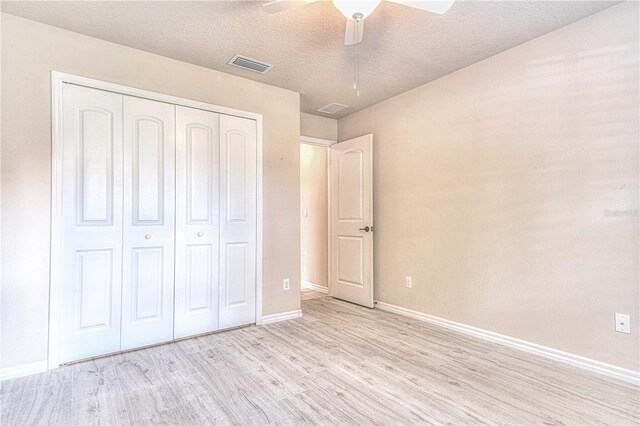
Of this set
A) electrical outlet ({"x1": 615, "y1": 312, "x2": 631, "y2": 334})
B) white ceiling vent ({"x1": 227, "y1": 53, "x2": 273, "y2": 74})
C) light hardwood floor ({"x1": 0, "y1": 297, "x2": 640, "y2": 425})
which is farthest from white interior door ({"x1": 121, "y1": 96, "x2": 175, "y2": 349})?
electrical outlet ({"x1": 615, "y1": 312, "x2": 631, "y2": 334})

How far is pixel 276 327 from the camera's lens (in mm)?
3178

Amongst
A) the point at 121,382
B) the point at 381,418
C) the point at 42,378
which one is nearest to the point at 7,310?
the point at 42,378

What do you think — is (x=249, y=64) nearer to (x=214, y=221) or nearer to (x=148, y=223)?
Result: (x=214, y=221)

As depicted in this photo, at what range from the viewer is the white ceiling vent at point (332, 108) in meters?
4.00

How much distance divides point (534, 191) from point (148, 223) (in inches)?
126

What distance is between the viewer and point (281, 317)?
3.39m

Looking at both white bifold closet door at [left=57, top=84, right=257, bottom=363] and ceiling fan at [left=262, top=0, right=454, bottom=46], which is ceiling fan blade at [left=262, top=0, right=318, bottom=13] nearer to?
ceiling fan at [left=262, top=0, right=454, bottom=46]

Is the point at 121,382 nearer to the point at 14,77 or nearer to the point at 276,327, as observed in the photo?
the point at 276,327

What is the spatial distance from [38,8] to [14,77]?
1.64 ft

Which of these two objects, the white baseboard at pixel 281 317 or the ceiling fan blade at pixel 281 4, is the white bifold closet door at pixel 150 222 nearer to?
the white baseboard at pixel 281 317

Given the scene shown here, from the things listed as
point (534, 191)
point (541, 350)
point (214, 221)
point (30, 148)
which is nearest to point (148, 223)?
point (214, 221)

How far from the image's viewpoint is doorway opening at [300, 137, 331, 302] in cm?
478

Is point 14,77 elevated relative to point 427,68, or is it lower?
lower

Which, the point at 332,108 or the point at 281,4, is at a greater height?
the point at 332,108
